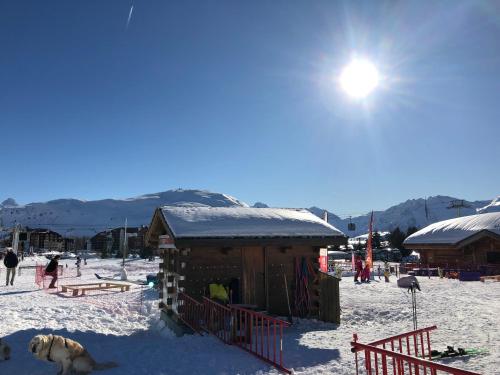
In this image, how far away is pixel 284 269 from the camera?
1352 centimetres

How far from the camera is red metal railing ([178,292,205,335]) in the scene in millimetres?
11219

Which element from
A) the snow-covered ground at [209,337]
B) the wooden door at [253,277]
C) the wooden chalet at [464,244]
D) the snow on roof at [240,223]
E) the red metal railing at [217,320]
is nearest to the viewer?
the snow-covered ground at [209,337]

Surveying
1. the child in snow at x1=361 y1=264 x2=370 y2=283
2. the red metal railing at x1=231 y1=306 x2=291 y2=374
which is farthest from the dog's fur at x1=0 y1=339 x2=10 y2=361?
the child in snow at x1=361 y1=264 x2=370 y2=283

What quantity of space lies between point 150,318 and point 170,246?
384cm

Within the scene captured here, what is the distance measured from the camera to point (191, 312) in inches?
459

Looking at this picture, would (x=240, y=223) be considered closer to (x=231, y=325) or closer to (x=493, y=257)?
(x=231, y=325)

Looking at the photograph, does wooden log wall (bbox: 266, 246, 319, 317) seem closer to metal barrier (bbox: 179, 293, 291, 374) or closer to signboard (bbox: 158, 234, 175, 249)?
metal barrier (bbox: 179, 293, 291, 374)

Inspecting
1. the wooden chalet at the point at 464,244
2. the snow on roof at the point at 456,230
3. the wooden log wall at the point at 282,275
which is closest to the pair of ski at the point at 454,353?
the wooden log wall at the point at 282,275

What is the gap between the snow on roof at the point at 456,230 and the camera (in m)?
38.0

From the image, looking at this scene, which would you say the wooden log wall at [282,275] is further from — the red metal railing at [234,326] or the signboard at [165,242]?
the signboard at [165,242]

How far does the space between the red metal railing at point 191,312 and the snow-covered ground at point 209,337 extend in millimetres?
575

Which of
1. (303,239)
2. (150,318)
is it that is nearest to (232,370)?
Answer: (303,239)

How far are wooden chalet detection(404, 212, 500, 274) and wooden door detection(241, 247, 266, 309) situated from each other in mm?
24641

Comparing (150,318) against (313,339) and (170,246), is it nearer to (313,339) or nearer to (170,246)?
(170,246)
